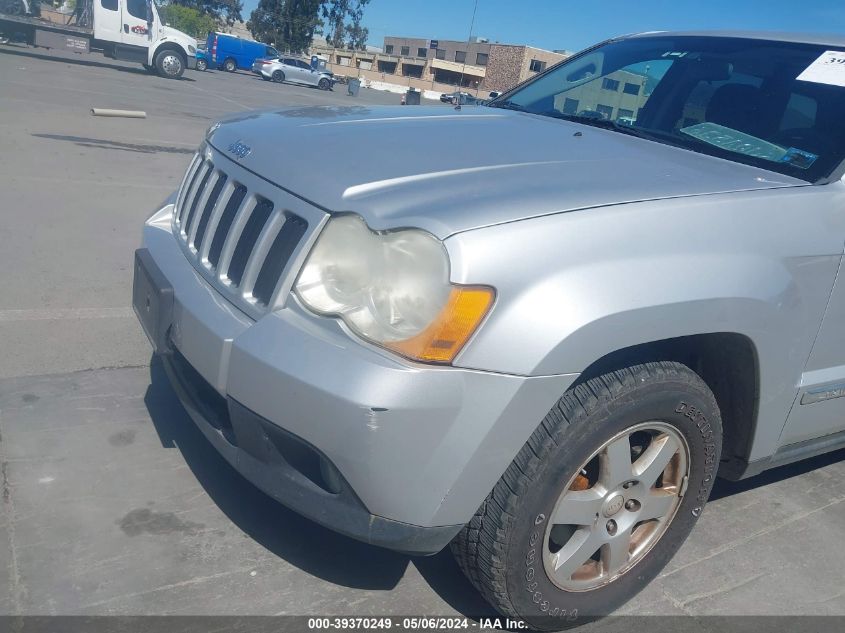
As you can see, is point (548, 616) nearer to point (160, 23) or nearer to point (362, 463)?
point (362, 463)

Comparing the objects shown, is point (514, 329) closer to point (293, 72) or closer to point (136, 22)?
point (136, 22)

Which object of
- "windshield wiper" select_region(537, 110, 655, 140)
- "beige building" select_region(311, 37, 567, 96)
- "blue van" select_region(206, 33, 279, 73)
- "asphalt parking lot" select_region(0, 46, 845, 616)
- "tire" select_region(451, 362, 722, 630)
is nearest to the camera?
"tire" select_region(451, 362, 722, 630)

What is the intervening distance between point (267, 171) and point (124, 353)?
1929 millimetres

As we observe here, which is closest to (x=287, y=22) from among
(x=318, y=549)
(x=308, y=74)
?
(x=308, y=74)

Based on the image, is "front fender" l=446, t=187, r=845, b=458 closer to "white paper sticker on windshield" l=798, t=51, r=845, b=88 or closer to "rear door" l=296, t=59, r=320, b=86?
"white paper sticker on windshield" l=798, t=51, r=845, b=88

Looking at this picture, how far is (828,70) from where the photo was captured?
3.00 m

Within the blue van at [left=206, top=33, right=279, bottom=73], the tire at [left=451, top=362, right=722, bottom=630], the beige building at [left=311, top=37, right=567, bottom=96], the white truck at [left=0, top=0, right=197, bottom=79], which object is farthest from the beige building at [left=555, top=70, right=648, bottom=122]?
the blue van at [left=206, top=33, right=279, bottom=73]

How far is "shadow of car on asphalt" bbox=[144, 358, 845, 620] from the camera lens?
100.0 inches

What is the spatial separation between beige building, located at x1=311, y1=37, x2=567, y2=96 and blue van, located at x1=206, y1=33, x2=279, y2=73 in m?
12.0

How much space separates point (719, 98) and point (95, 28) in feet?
81.6

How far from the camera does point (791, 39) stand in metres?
3.31

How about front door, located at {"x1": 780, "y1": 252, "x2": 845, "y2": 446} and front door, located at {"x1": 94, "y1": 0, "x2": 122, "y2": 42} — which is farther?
front door, located at {"x1": 94, "y1": 0, "x2": 122, "y2": 42}

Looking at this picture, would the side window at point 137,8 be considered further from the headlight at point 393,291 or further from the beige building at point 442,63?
the headlight at point 393,291

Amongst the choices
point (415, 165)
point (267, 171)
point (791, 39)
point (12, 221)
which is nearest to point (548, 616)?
point (415, 165)
